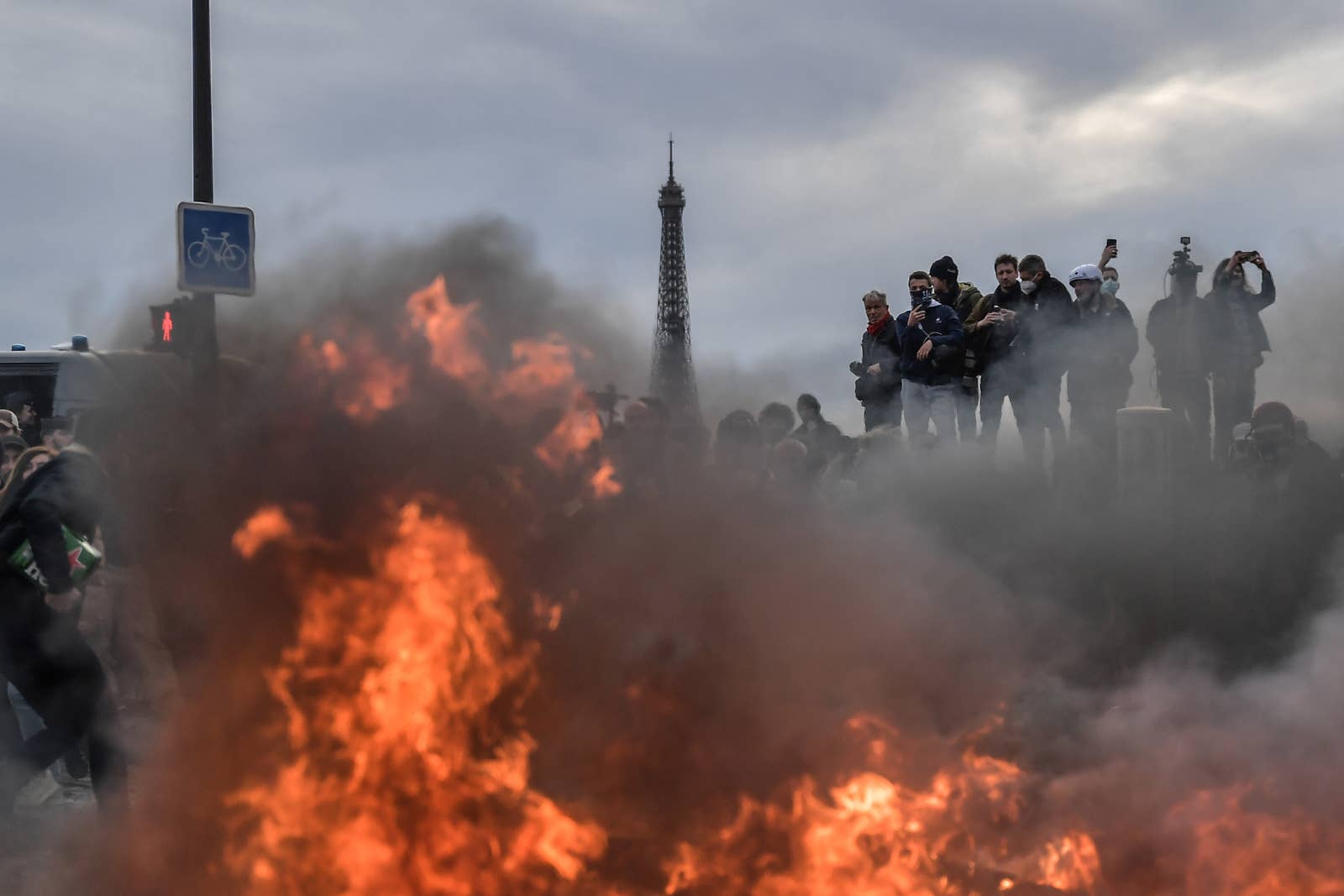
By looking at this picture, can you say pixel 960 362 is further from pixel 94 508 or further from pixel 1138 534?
pixel 94 508

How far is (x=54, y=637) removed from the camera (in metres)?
6.02

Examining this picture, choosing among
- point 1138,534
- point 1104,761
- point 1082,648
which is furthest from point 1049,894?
point 1138,534

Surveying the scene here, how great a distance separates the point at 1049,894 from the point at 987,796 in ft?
1.84

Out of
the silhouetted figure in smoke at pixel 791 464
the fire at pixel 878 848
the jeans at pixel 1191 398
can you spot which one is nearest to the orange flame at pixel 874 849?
the fire at pixel 878 848

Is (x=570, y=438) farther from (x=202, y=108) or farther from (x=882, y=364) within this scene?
(x=202, y=108)

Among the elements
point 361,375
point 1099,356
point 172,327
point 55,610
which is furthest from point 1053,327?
point 55,610

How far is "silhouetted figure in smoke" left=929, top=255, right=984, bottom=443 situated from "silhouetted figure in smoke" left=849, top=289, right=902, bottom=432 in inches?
16.3

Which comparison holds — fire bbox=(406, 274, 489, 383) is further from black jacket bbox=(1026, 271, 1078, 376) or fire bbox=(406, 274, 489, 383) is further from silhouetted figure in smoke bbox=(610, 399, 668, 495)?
black jacket bbox=(1026, 271, 1078, 376)

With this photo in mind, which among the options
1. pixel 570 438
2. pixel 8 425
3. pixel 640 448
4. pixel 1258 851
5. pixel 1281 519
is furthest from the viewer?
pixel 8 425

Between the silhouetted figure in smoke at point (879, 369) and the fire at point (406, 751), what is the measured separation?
515 cm

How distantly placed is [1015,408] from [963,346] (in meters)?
0.55

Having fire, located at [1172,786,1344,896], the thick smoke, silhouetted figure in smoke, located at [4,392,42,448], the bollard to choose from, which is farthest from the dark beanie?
silhouetted figure in smoke, located at [4,392,42,448]

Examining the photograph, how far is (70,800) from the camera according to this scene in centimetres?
728

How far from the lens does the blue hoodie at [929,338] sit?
9.26 m
